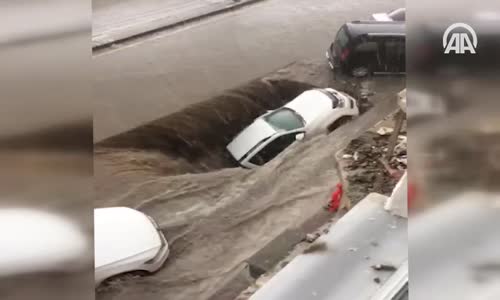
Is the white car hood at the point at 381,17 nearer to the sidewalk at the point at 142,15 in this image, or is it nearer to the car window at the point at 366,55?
the car window at the point at 366,55

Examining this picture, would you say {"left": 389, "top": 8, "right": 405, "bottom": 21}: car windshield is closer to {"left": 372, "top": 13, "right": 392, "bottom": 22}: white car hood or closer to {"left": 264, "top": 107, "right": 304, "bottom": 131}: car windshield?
{"left": 372, "top": 13, "right": 392, "bottom": 22}: white car hood

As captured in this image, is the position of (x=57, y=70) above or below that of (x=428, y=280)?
above

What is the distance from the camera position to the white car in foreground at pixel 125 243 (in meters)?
1.06

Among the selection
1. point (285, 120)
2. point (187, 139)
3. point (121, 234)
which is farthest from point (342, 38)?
point (121, 234)

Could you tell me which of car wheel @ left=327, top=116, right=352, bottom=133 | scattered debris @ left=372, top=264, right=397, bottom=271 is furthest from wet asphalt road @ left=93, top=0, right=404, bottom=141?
scattered debris @ left=372, top=264, right=397, bottom=271

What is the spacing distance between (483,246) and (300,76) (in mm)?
377

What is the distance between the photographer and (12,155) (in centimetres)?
112

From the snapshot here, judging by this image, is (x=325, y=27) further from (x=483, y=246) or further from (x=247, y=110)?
(x=483, y=246)

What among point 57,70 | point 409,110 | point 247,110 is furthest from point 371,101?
point 57,70

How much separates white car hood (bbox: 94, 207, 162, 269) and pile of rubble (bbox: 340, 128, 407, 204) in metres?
0.31

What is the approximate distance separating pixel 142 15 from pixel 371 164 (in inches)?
16.5

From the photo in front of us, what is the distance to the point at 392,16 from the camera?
111 cm

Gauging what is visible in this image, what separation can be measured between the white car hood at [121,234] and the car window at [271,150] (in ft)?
0.61

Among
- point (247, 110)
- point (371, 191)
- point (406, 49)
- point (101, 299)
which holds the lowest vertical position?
point (101, 299)
